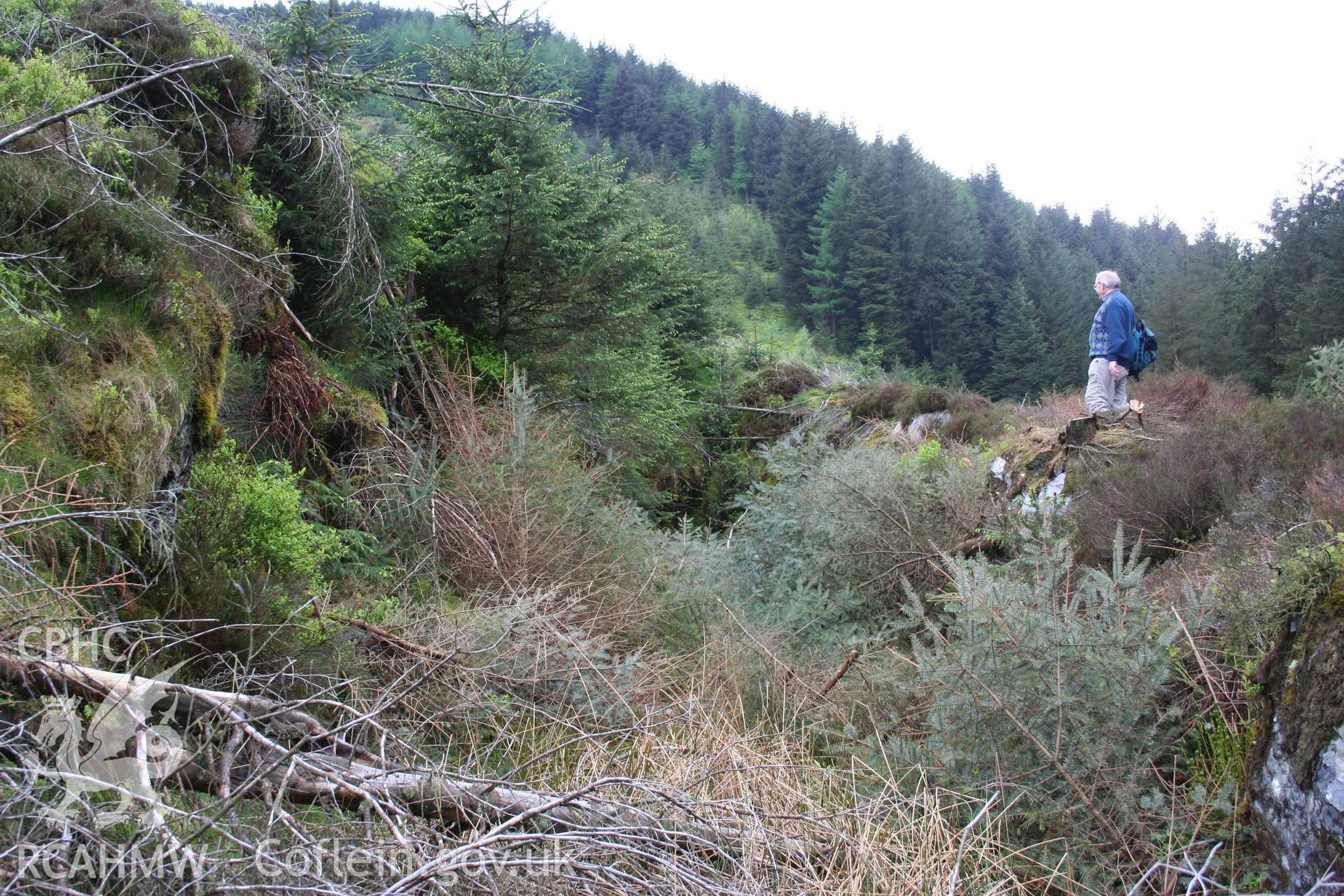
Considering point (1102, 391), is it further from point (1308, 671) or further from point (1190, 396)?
point (1308, 671)

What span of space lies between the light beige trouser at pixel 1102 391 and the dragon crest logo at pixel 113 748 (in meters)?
8.37

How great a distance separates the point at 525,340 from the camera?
10172 mm

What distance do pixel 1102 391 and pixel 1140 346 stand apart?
23.0 inches

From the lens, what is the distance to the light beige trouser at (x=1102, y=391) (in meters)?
8.29

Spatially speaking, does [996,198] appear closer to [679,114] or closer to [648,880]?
[679,114]

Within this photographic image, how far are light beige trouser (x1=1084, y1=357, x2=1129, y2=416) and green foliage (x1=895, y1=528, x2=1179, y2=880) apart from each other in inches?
210

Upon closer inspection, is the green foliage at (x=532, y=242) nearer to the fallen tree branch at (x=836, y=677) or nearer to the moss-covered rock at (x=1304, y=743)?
the fallen tree branch at (x=836, y=677)

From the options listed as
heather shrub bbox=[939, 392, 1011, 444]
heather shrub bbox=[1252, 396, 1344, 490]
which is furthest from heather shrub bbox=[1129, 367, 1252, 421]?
heather shrub bbox=[939, 392, 1011, 444]

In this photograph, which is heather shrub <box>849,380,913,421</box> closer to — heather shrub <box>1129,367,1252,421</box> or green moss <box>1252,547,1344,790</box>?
heather shrub <box>1129,367,1252,421</box>

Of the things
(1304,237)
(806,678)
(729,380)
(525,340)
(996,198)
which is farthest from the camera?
(996,198)

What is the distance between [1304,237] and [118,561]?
3845 centimetres

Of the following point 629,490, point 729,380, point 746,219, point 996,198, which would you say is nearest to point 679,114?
point 746,219

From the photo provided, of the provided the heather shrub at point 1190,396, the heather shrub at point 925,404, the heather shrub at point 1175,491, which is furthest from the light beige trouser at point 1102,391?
the heather shrub at point 925,404

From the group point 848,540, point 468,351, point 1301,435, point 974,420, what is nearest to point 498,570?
point 848,540
